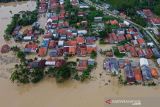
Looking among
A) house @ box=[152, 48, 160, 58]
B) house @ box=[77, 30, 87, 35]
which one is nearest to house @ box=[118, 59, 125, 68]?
house @ box=[152, 48, 160, 58]

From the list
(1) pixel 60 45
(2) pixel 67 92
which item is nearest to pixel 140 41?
(1) pixel 60 45

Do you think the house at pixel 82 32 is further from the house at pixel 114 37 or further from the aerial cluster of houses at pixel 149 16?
the aerial cluster of houses at pixel 149 16

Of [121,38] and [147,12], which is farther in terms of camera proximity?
[147,12]

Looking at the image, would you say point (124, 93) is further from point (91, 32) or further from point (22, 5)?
point (22, 5)

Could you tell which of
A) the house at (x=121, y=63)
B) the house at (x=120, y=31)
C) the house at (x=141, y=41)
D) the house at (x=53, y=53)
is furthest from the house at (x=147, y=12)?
the house at (x=53, y=53)

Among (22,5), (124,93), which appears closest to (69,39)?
(124,93)

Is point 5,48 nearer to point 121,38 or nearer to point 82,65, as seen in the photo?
point 82,65
